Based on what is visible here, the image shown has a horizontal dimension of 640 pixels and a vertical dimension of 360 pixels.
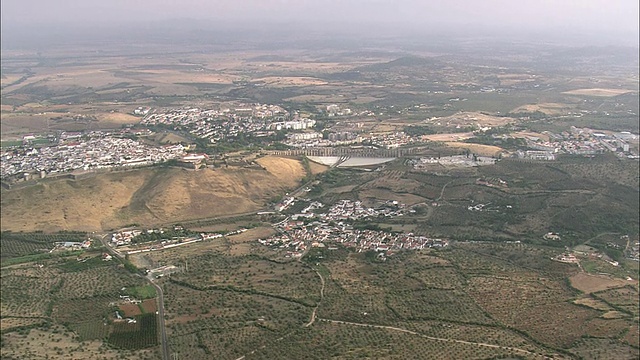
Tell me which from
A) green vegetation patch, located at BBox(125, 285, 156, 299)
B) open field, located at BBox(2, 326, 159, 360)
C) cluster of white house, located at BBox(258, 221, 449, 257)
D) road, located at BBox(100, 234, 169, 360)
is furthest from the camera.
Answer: cluster of white house, located at BBox(258, 221, 449, 257)

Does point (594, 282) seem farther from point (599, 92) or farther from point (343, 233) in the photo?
point (599, 92)

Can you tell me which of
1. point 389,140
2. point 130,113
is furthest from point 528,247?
point 130,113

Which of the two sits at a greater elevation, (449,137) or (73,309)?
(73,309)

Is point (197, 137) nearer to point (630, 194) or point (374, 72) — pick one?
point (630, 194)

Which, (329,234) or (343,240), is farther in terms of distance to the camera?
(329,234)

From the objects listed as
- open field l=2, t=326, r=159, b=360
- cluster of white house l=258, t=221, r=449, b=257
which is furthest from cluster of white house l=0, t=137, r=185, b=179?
open field l=2, t=326, r=159, b=360

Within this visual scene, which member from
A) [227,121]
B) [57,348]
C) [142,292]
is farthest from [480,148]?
[57,348]

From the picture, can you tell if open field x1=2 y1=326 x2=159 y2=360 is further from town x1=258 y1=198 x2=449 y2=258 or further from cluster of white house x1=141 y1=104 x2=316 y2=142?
cluster of white house x1=141 y1=104 x2=316 y2=142

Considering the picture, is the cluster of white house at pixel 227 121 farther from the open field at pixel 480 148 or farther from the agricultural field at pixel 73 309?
the agricultural field at pixel 73 309
